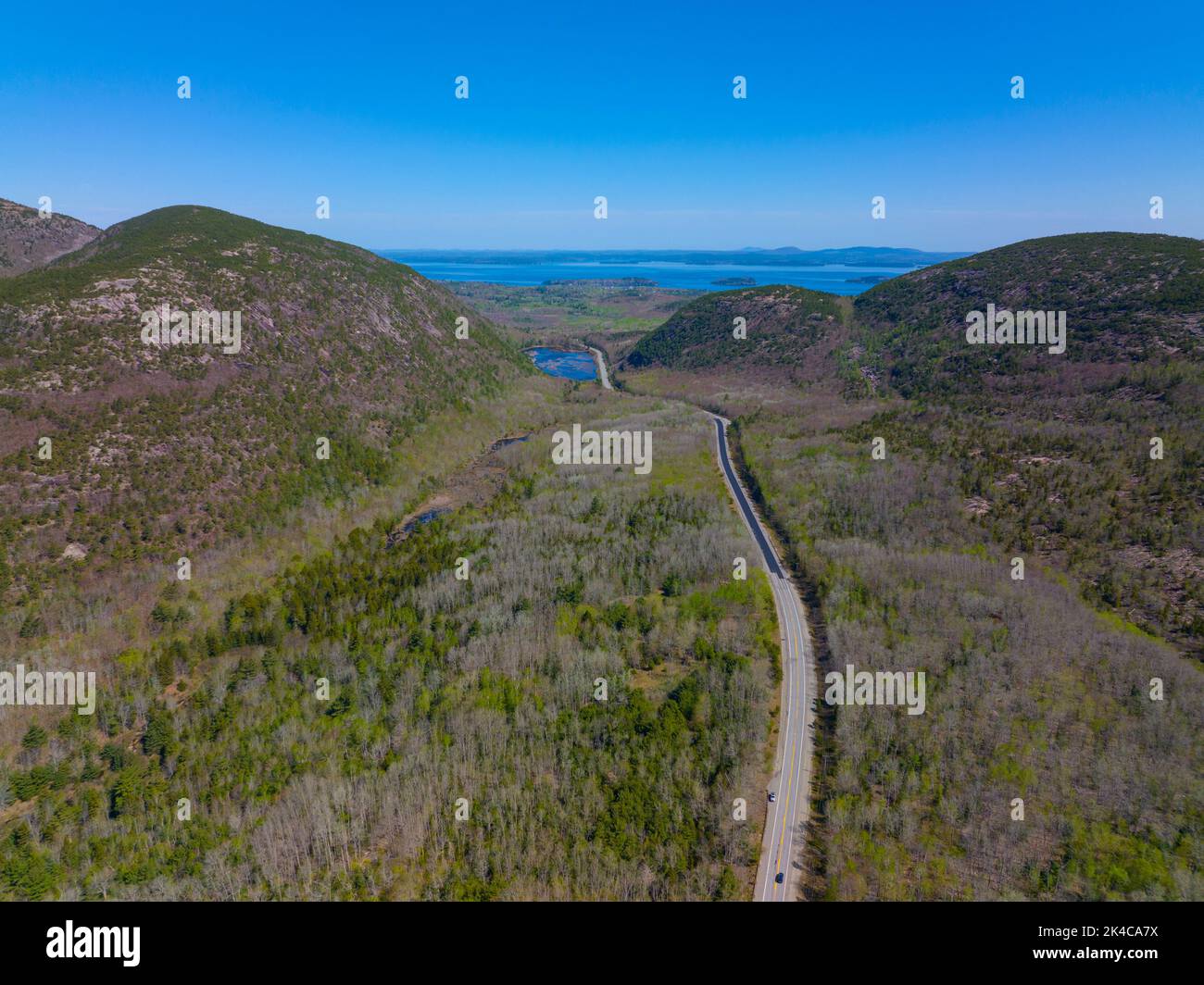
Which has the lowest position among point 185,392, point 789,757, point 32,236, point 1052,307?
point 789,757

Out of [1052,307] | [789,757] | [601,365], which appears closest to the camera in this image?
[789,757]

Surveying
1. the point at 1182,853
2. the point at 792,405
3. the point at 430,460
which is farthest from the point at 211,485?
the point at 792,405

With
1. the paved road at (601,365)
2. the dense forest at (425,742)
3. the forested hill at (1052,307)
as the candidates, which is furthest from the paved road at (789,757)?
the paved road at (601,365)

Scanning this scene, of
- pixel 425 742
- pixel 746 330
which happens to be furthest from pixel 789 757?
pixel 746 330

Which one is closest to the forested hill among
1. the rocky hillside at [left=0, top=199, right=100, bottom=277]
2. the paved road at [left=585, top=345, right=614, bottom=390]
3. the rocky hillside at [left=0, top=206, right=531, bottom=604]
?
the paved road at [left=585, top=345, right=614, bottom=390]

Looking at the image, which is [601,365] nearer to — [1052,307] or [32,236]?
[1052,307]

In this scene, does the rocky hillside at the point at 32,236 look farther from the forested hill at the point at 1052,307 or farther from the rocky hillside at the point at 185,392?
the forested hill at the point at 1052,307

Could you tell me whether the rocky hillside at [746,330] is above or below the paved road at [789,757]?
above
